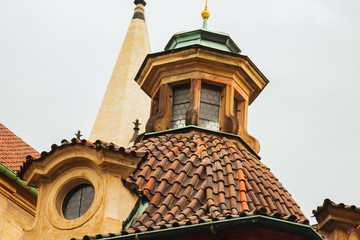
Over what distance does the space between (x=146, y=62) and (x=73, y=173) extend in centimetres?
507

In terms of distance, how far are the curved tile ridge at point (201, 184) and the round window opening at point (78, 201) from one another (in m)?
0.69

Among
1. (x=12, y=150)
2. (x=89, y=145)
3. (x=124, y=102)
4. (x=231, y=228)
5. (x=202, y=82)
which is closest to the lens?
(x=231, y=228)

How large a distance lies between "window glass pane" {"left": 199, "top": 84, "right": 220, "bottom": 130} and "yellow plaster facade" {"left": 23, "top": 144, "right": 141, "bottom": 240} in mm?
4325

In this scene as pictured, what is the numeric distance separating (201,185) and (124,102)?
22505mm

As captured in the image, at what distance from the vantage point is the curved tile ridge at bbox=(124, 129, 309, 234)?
54.2 ft

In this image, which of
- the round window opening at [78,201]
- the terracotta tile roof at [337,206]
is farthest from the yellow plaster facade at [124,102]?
the round window opening at [78,201]

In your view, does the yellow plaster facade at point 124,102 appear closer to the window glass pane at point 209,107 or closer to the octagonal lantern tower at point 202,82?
the octagonal lantern tower at point 202,82

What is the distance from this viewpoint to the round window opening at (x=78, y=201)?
17484 mm

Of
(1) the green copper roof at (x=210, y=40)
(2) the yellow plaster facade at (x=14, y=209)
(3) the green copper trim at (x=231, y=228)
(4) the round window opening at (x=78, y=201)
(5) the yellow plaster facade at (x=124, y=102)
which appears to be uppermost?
(5) the yellow plaster facade at (x=124, y=102)

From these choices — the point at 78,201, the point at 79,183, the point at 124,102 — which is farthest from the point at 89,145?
the point at 124,102

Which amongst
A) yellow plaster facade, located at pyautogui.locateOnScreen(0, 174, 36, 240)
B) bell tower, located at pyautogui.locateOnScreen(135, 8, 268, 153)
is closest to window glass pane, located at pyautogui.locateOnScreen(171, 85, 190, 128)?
bell tower, located at pyautogui.locateOnScreen(135, 8, 268, 153)

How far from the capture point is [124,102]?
1569 inches

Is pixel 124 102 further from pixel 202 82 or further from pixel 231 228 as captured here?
pixel 231 228

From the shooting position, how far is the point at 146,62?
22172 mm
